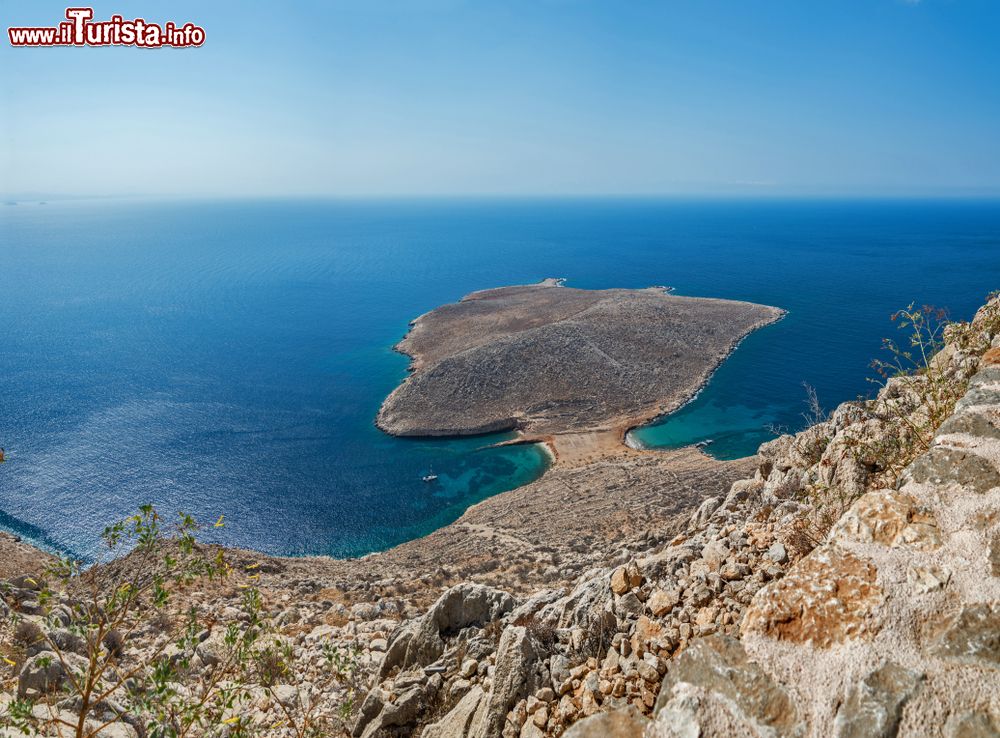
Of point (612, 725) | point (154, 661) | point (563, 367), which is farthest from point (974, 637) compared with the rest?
point (563, 367)

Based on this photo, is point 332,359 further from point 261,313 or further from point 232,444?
point 261,313

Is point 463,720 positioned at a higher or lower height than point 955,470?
lower

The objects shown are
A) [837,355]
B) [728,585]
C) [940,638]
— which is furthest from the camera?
[837,355]

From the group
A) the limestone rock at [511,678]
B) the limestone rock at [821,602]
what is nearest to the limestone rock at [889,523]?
the limestone rock at [821,602]

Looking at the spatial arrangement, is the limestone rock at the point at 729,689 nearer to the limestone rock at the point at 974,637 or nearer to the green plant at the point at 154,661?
the limestone rock at the point at 974,637

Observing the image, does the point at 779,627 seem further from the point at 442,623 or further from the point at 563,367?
the point at 563,367

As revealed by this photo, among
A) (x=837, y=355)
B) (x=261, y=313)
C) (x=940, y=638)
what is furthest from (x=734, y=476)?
(x=261, y=313)
